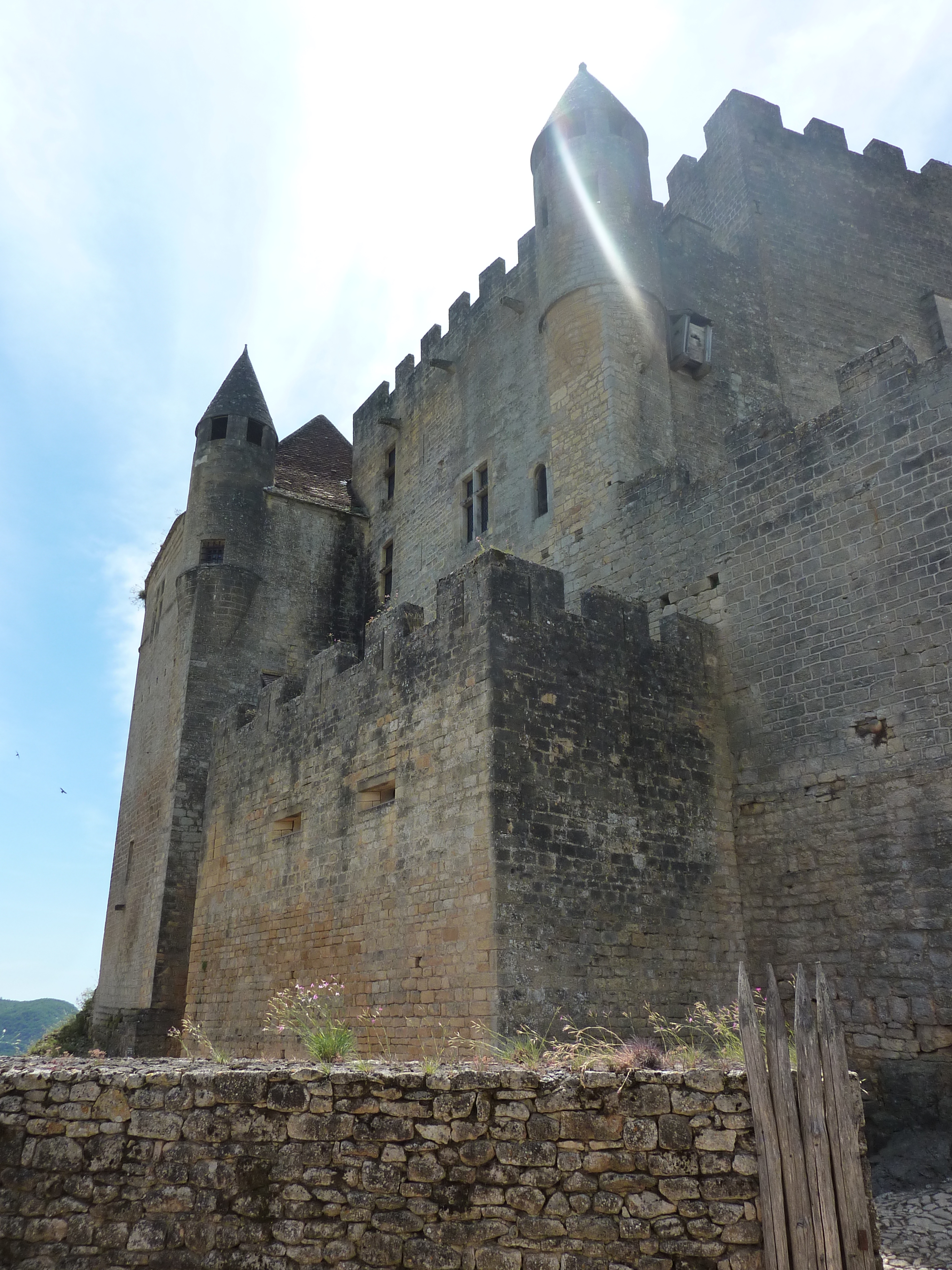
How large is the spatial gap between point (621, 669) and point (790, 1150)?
6.00m

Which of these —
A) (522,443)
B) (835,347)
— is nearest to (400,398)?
(522,443)

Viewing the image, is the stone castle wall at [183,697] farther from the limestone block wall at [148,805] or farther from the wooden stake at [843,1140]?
the wooden stake at [843,1140]

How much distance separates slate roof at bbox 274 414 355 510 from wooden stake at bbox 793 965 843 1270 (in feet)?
54.7

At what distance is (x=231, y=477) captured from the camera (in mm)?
18703

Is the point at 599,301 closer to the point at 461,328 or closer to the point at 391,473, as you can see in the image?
the point at 461,328

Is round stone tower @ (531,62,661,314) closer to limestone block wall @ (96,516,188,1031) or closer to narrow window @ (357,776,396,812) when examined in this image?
narrow window @ (357,776,396,812)

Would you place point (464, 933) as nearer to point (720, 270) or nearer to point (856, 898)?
point (856, 898)

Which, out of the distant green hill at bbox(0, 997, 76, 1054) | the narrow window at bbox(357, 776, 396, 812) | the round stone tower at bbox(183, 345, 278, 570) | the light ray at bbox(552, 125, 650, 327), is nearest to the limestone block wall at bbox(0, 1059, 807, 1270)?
the narrow window at bbox(357, 776, 396, 812)

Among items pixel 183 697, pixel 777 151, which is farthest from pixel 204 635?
pixel 777 151

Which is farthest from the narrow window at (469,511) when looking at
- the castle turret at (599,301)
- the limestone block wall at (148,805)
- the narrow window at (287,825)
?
the narrow window at (287,825)

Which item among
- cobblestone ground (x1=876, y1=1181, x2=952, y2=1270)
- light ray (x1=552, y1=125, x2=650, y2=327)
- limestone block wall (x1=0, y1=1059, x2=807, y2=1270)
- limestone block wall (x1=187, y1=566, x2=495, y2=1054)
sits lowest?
cobblestone ground (x1=876, y1=1181, x2=952, y2=1270)

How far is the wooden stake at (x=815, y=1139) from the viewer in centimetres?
407

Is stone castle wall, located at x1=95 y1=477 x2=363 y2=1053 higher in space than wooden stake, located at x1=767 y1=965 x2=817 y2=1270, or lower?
higher

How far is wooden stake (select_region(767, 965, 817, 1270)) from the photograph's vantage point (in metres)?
4.08
